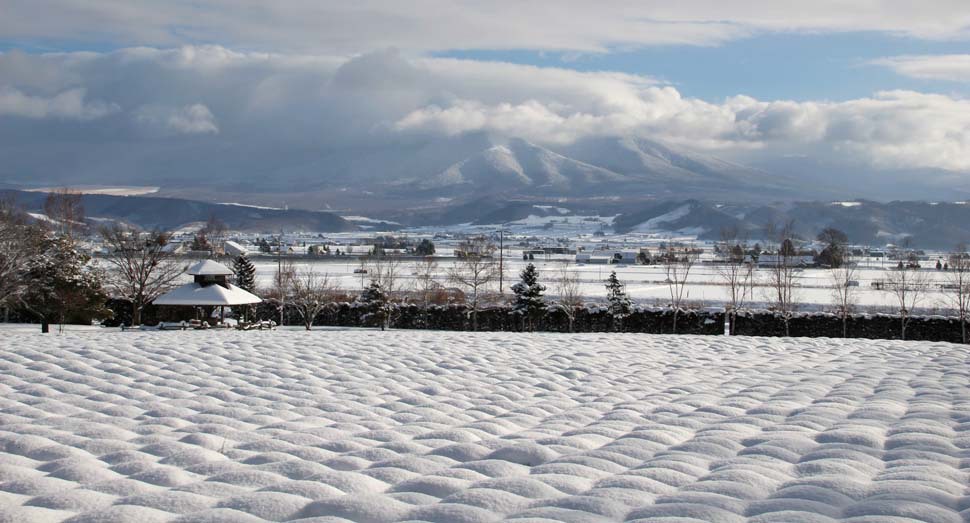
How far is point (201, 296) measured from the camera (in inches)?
988

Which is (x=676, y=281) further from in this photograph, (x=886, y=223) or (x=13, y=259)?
(x=886, y=223)

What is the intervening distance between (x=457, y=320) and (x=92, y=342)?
16.7 meters

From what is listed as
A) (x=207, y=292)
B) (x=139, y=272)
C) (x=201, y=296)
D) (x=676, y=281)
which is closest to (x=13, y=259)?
(x=201, y=296)

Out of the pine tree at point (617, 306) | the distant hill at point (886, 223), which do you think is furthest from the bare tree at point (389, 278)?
the distant hill at point (886, 223)

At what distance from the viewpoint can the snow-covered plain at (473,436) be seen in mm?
5340

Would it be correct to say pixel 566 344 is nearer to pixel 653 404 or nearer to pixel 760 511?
pixel 653 404

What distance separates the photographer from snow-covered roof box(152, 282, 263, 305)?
24.8 metres

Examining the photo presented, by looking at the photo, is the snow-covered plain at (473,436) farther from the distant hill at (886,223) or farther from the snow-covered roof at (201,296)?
the distant hill at (886,223)

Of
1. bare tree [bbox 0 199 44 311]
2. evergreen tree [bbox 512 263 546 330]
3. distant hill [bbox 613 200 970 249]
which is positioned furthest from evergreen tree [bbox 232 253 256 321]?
distant hill [bbox 613 200 970 249]

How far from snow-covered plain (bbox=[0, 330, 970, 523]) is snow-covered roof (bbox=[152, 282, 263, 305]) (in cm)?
929

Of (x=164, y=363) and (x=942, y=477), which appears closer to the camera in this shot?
(x=942, y=477)

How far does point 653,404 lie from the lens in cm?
1016

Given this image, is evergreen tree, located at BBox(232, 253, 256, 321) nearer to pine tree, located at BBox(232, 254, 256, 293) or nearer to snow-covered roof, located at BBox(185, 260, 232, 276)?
pine tree, located at BBox(232, 254, 256, 293)

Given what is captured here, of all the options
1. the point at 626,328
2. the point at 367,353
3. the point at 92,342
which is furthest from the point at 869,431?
the point at 626,328
